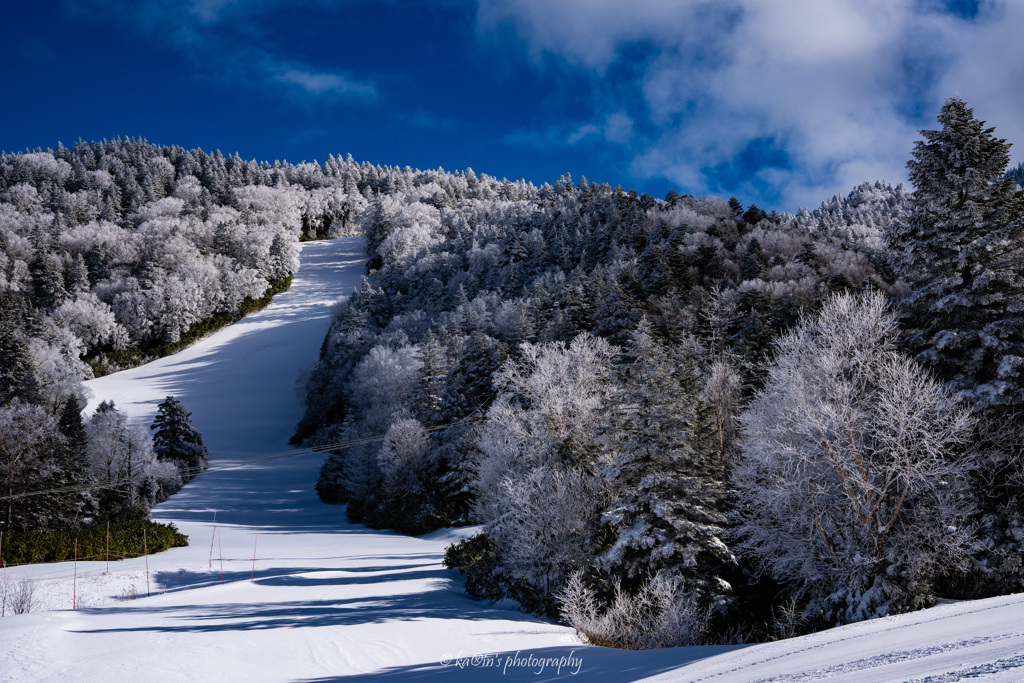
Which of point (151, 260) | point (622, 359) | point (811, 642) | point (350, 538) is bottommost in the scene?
point (350, 538)

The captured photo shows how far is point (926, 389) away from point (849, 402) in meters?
2.25

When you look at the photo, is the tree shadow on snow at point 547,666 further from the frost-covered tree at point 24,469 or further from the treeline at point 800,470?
the frost-covered tree at point 24,469

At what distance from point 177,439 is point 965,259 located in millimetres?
54847

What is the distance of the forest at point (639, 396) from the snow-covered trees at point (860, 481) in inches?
4.6

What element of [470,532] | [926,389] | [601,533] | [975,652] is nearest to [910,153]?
[926,389]

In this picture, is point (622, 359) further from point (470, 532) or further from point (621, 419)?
point (621, 419)

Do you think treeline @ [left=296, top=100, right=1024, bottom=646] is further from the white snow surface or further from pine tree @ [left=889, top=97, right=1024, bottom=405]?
the white snow surface

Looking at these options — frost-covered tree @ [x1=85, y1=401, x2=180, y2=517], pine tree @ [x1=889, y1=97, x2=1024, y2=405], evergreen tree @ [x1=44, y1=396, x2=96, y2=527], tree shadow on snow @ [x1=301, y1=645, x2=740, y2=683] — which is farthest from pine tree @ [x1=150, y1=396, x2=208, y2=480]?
pine tree @ [x1=889, y1=97, x2=1024, y2=405]

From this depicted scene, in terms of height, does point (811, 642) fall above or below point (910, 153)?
below

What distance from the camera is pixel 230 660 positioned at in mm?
9953

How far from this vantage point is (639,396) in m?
19.1

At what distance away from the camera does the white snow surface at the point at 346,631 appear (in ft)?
16.4

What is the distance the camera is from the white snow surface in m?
4.98

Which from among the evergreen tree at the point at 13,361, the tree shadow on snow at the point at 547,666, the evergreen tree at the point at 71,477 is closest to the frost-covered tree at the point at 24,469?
the evergreen tree at the point at 71,477
